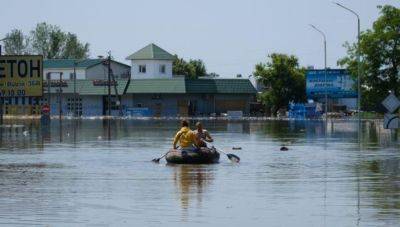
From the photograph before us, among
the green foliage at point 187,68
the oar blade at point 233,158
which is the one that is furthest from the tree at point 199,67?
the oar blade at point 233,158

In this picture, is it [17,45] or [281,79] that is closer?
[281,79]

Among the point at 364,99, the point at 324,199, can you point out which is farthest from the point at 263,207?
the point at 364,99

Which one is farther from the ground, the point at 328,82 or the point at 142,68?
the point at 142,68

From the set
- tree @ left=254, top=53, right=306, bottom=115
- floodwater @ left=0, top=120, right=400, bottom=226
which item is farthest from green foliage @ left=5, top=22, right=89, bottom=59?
floodwater @ left=0, top=120, right=400, bottom=226

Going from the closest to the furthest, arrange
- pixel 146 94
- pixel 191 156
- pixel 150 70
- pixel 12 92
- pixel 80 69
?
1. pixel 191 156
2. pixel 12 92
3. pixel 146 94
4. pixel 150 70
5. pixel 80 69

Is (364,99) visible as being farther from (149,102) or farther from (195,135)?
(195,135)

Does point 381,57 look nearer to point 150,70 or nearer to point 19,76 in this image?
point 19,76

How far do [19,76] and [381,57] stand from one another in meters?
29.3

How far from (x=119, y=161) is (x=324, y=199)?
1536cm

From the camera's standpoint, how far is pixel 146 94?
12800 cm

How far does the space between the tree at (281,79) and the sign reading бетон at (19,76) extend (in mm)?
45590

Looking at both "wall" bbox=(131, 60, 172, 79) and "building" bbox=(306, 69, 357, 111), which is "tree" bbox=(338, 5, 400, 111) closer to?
"building" bbox=(306, 69, 357, 111)

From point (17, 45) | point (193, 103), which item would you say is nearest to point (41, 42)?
point (17, 45)

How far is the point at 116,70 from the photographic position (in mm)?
146500
